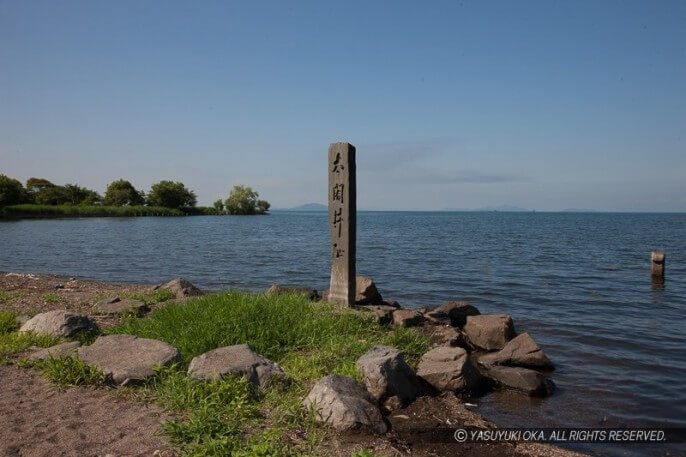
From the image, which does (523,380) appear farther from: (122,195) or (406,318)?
(122,195)

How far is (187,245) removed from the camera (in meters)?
33.0

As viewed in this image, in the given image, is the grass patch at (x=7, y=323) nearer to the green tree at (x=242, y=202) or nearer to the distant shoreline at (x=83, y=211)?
the distant shoreline at (x=83, y=211)

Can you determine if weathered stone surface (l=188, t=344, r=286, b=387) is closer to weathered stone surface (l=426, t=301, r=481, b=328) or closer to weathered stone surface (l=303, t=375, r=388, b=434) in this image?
weathered stone surface (l=303, t=375, r=388, b=434)

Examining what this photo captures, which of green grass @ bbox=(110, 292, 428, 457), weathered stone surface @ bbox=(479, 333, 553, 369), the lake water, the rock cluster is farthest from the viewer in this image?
weathered stone surface @ bbox=(479, 333, 553, 369)

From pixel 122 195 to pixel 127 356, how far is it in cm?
9623

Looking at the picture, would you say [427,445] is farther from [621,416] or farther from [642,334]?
[642,334]

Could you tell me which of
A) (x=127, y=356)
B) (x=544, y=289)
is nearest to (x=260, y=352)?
(x=127, y=356)

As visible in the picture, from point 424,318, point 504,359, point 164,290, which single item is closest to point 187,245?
point 164,290

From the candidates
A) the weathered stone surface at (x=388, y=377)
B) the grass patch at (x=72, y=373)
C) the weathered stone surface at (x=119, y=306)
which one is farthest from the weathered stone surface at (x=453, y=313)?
the grass patch at (x=72, y=373)

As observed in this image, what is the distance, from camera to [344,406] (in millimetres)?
4875

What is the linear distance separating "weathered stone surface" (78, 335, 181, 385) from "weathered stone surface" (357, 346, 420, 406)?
2.43m

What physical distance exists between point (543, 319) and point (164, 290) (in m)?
9.92

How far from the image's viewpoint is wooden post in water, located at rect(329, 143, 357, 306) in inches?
401

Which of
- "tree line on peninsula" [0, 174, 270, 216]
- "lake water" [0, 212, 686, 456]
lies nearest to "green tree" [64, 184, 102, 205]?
"tree line on peninsula" [0, 174, 270, 216]
